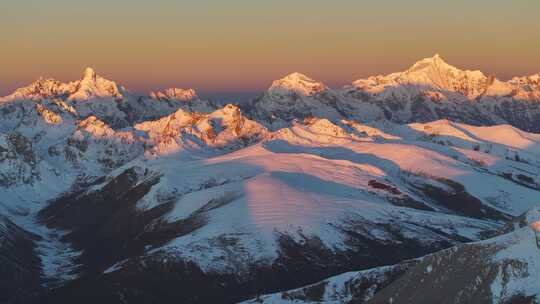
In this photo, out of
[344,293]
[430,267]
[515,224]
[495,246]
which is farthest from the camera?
[344,293]

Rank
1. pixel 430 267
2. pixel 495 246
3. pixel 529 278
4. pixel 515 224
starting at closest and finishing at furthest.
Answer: pixel 529 278
pixel 495 246
pixel 430 267
pixel 515 224

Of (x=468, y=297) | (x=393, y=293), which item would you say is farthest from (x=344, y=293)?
(x=468, y=297)

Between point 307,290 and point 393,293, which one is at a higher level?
point 393,293

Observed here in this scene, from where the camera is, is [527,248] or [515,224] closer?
[527,248]

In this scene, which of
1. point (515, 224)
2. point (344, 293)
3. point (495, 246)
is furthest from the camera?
point (344, 293)

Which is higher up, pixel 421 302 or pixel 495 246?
pixel 495 246

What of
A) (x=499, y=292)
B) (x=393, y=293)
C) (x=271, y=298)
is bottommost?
(x=271, y=298)

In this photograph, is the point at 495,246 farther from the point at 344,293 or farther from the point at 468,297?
the point at 344,293

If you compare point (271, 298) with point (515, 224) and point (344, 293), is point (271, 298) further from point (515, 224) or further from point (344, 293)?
point (515, 224)

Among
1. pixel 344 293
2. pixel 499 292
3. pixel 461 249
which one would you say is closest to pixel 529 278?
pixel 499 292
